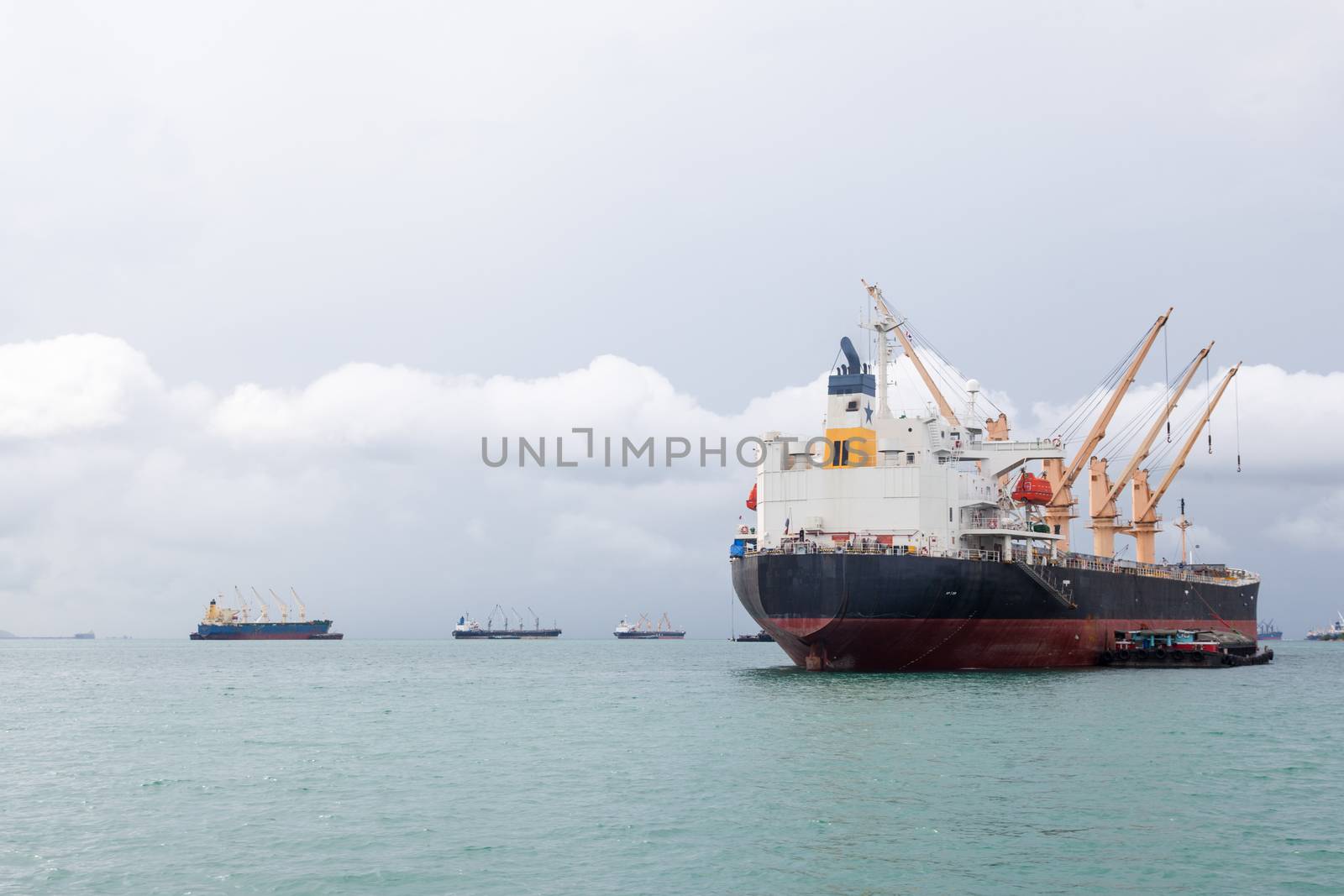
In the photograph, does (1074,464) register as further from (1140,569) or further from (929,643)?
(929,643)

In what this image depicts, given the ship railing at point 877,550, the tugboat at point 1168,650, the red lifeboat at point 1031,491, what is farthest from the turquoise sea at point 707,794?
the red lifeboat at point 1031,491

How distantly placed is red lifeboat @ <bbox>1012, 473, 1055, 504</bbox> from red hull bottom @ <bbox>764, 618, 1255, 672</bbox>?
25.0 ft

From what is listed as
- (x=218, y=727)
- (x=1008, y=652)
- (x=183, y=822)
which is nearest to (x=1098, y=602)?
(x=1008, y=652)

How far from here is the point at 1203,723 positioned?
1492 inches

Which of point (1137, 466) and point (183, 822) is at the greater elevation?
point (1137, 466)

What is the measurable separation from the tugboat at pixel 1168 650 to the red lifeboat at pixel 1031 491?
7.82 m

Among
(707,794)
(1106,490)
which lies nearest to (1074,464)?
(1106,490)

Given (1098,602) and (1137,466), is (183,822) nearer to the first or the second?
(1098,602)

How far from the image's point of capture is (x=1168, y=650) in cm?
6156

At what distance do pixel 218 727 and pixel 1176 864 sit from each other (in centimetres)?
3232

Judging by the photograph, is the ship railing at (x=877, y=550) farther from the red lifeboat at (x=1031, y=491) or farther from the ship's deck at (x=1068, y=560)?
the red lifeboat at (x=1031, y=491)

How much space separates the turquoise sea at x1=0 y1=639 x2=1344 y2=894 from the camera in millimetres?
19547

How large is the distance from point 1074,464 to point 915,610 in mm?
37549

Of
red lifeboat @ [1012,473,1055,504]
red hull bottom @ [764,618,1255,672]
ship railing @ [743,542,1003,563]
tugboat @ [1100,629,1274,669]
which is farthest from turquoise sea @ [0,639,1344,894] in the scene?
red lifeboat @ [1012,473,1055,504]
